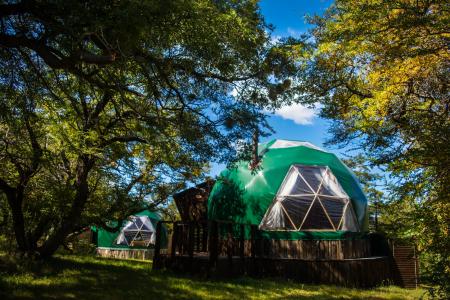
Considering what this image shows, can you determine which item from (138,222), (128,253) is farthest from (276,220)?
(138,222)

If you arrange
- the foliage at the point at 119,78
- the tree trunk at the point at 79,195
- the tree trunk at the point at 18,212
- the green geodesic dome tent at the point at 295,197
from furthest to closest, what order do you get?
the green geodesic dome tent at the point at 295,197, the tree trunk at the point at 79,195, the tree trunk at the point at 18,212, the foliage at the point at 119,78

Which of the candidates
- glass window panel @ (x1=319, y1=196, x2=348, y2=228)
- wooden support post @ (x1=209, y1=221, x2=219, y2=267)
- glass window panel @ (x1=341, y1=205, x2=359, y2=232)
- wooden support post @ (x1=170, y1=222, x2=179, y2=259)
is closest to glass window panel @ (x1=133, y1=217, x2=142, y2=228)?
wooden support post @ (x1=170, y1=222, x2=179, y2=259)

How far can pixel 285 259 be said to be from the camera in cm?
1454

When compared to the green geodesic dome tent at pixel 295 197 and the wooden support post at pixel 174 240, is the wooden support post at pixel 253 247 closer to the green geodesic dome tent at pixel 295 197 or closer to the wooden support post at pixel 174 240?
the green geodesic dome tent at pixel 295 197

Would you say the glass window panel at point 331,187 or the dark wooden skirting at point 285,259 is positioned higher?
the glass window panel at point 331,187

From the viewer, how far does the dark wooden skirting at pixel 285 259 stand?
13.6m

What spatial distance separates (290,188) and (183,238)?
528 cm

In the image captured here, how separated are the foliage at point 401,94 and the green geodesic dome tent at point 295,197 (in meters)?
3.19

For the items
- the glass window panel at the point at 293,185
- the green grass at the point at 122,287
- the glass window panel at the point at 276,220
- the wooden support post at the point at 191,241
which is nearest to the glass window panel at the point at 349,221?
Result: the glass window panel at the point at 293,185

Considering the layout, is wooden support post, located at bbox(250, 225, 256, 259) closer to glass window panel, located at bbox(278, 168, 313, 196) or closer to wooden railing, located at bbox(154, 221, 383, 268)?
wooden railing, located at bbox(154, 221, 383, 268)

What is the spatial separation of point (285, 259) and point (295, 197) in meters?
2.86

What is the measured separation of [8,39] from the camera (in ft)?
18.5

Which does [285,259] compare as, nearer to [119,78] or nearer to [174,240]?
[174,240]

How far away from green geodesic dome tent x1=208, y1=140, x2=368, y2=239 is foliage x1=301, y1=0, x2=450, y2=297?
3.19 meters
